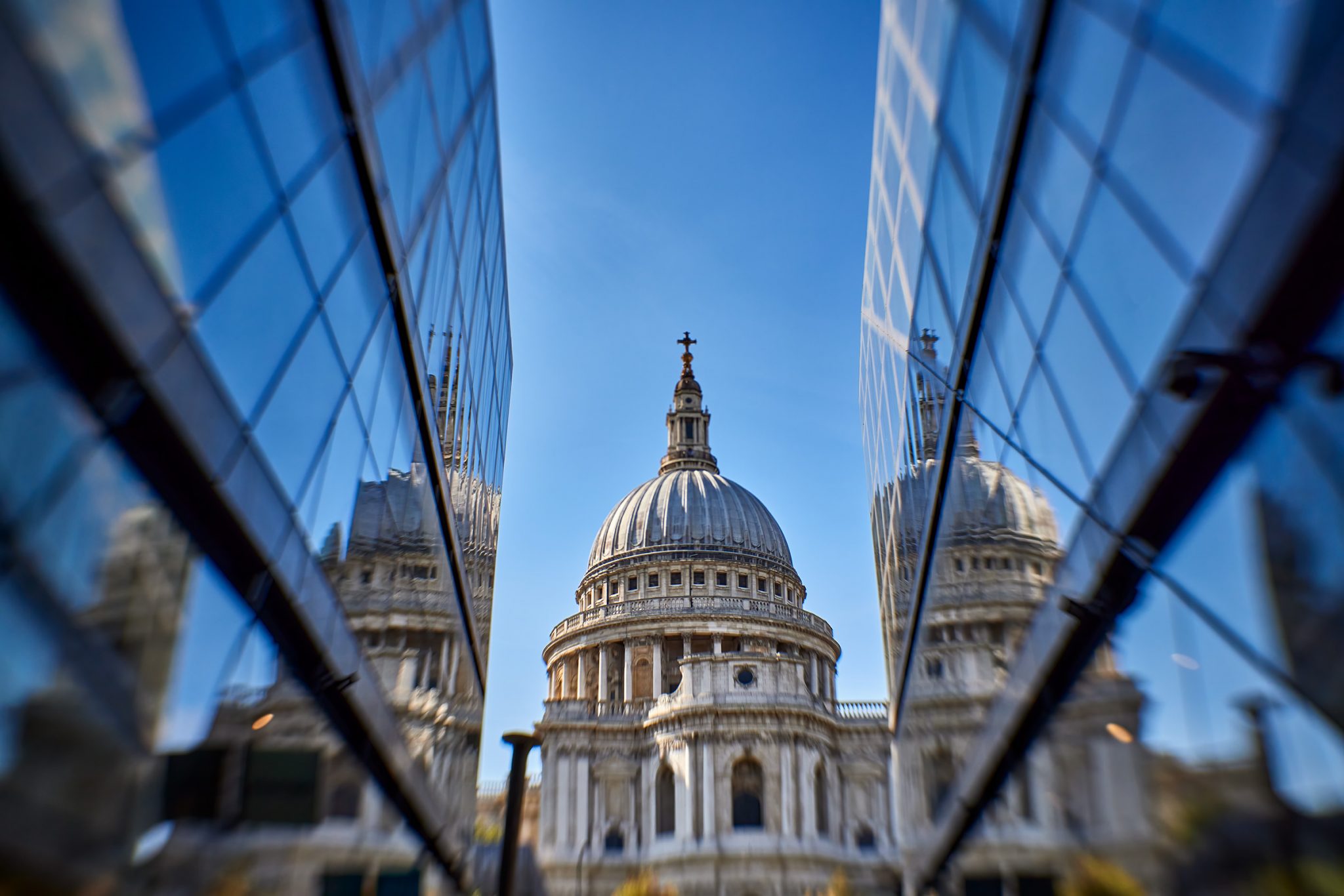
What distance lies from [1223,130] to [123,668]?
818cm

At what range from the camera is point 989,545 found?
14523mm

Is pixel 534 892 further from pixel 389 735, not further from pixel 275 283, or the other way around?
pixel 275 283

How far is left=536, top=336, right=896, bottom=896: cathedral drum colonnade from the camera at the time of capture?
60.0 metres

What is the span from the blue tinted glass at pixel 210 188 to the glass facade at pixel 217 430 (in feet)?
0.08

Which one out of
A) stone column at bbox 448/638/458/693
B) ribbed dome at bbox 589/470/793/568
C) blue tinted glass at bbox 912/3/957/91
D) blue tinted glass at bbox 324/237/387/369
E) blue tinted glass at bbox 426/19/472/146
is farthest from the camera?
ribbed dome at bbox 589/470/793/568

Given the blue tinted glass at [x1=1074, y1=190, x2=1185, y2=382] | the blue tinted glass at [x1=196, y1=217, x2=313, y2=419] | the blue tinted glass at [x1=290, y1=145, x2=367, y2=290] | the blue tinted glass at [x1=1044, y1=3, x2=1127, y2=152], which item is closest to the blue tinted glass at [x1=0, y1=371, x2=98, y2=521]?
A: the blue tinted glass at [x1=196, y1=217, x2=313, y2=419]

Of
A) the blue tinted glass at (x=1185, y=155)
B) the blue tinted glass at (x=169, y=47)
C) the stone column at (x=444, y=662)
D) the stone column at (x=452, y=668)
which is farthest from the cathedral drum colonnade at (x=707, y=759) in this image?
the blue tinted glass at (x=169, y=47)

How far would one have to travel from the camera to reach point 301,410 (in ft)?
35.8

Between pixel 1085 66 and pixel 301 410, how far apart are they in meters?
7.85

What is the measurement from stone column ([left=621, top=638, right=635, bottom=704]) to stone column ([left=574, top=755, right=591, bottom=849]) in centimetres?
1035

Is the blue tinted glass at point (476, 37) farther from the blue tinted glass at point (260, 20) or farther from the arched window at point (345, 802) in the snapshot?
the arched window at point (345, 802)

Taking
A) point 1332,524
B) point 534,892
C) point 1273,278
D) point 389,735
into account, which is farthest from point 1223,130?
point 534,892

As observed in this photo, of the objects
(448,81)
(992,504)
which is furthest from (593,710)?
(992,504)

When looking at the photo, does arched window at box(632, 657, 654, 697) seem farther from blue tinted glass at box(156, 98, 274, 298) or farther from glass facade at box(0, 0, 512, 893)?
blue tinted glass at box(156, 98, 274, 298)
